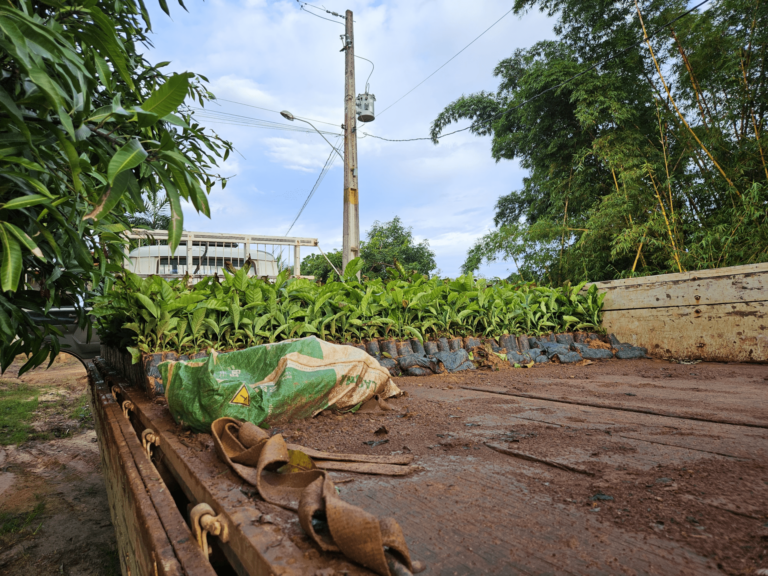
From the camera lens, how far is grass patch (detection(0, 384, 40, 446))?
4758mm

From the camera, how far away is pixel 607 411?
61.4 inches

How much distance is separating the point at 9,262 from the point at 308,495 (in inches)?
30.1

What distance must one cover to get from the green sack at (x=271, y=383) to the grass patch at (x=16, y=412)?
16.2ft

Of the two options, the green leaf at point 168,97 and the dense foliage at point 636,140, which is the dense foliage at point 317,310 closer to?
the green leaf at point 168,97

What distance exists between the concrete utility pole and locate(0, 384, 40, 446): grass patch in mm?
4720

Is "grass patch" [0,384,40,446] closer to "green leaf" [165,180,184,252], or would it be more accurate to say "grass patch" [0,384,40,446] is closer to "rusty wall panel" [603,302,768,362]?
"green leaf" [165,180,184,252]

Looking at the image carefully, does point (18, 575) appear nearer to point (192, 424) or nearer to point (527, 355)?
point (192, 424)

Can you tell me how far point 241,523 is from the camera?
2.33 ft

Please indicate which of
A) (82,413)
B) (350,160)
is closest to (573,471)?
(350,160)

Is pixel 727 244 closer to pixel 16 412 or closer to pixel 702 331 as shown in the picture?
pixel 702 331

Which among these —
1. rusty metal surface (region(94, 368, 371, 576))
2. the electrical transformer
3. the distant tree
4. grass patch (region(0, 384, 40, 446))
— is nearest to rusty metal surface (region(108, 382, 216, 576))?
rusty metal surface (region(94, 368, 371, 576))

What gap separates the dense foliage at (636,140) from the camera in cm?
464

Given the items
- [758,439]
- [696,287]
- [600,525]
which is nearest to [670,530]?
[600,525]

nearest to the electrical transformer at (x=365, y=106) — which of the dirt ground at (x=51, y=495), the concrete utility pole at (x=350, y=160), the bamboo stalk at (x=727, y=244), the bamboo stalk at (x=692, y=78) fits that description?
the concrete utility pole at (x=350, y=160)
